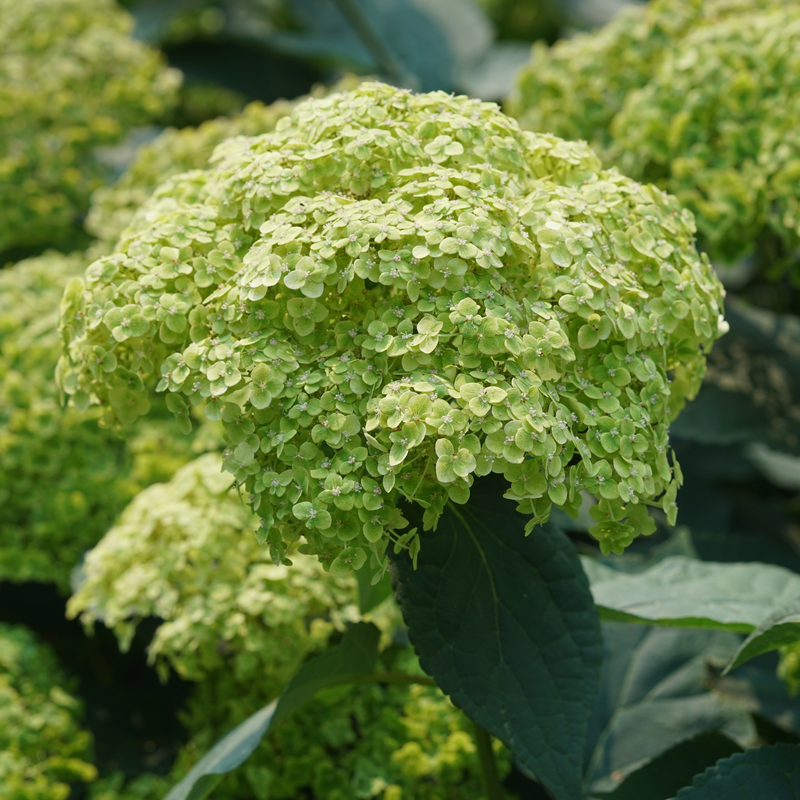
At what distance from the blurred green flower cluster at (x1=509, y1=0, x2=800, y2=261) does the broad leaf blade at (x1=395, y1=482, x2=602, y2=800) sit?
866mm

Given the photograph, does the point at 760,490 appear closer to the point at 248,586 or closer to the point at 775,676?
the point at 775,676

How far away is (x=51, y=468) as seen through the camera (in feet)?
5.15

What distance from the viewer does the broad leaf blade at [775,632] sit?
86cm

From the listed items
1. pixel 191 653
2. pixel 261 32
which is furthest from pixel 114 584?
pixel 261 32

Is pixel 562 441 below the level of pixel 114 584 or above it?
above

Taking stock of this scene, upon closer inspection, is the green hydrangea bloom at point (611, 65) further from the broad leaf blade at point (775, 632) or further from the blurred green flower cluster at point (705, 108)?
the broad leaf blade at point (775, 632)

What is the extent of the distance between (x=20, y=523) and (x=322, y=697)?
770 millimetres

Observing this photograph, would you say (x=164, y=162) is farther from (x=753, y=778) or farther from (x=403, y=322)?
(x=753, y=778)

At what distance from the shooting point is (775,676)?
1.46 meters

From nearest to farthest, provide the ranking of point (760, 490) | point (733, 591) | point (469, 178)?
point (469, 178)
point (733, 591)
point (760, 490)

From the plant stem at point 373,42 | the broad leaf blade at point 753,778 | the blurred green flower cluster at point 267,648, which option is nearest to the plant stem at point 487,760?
the blurred green flower cluster at point 267,648

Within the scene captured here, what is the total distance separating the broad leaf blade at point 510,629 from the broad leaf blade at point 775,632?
0.17 m

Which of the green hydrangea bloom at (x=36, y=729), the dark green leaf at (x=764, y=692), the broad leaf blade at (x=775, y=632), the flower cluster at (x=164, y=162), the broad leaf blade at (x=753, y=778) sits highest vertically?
the flower cluster at (x=164, y=162)

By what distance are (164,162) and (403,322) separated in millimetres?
1342
